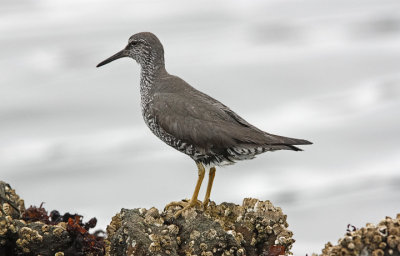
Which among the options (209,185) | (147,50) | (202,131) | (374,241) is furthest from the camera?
(147,50)

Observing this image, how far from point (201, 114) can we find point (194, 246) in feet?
8.15

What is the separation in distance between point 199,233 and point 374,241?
1.68 m

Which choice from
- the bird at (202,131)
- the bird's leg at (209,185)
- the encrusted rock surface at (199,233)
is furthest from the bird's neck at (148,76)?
the encrusted rock surface at (199,233)

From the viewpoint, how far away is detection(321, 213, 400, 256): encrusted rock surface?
4.49 meters

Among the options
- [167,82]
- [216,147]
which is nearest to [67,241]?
[216,147]

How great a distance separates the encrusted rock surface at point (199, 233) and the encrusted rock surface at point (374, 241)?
1.11m

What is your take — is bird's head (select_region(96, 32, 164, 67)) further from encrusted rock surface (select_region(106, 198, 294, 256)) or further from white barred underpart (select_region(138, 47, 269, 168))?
encrusted rock surface (select_region(106, 198, 294, 256))

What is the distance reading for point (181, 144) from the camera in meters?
7.89

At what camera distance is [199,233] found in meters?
5.75

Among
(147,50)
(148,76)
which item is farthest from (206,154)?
(147,50)

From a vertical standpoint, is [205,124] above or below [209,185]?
above

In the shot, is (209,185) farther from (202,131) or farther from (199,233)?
(199,233)

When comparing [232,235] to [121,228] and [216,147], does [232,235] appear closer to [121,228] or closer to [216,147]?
[121,228]

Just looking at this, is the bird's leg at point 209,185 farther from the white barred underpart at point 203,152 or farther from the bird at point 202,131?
the white barred underpart at point 203,152
